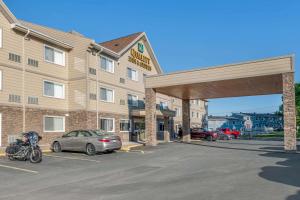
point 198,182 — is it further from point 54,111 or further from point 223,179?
point 54,111

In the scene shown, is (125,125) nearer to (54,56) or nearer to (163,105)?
(163,105)

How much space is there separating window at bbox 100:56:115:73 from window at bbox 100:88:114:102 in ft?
6.01

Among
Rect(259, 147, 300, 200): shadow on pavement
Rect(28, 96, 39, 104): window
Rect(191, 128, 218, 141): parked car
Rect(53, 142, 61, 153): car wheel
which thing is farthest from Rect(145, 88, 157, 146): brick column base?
Rect(259, 147, 300, 200): shadow on pavement

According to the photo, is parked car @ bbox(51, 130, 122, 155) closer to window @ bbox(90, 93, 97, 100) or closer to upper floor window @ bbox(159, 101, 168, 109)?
window @ bbox(90, 93, 97, 100)

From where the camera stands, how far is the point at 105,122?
2727cm

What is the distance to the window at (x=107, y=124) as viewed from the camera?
26.8 meters

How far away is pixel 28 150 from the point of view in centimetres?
1455

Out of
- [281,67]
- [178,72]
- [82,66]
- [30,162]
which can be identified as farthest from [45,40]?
[281,67]

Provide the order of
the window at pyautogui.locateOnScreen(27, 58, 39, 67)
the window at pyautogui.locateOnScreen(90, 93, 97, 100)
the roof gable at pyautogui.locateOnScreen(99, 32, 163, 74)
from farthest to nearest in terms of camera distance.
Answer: the roof gable at pyautogui.locateOnScreen(99, 32, 163, 74) → the window at pyautogui.locateOnScreen(90, 93, 97, 100) → the window at pyautogui.locateOnScreen(27, 58, 39, 67)

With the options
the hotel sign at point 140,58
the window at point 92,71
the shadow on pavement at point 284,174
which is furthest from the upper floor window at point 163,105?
the shadow on pavement at point 284,174

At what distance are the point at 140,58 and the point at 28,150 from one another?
69.1ft

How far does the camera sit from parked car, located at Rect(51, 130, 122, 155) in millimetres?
17938

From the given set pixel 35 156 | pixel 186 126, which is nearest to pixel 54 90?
pixel 35 156

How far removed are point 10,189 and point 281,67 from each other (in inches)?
643
